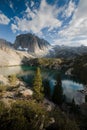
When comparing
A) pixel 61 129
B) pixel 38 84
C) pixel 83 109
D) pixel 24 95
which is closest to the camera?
pixel 61 129

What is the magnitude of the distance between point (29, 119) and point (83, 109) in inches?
1192

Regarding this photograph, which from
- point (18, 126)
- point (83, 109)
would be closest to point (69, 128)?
point (18, 126)

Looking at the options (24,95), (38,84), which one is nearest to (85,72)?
(38,84)

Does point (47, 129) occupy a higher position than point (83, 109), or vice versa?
point (47, 129)

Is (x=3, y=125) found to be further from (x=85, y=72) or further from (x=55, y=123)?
(x=85, y=72)

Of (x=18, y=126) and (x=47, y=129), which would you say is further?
(x=47, y=129)

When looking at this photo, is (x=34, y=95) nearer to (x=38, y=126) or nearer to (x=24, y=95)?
(x=24, y=95)

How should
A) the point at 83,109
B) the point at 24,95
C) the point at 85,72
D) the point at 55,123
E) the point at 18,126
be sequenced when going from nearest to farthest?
1. the point at 18,126
2. the point at 55,123
3. the point at 24,95
4. the point at 83,109
5. the point at 85,72

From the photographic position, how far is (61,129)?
19500mm

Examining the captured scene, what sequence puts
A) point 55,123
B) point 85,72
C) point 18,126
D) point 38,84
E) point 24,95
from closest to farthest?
point 18,126
point 55,123
point 24,95
point 38,84
point 85,72

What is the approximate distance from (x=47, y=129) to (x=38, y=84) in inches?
1227

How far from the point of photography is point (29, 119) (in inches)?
781

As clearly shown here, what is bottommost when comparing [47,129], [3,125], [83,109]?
[83,109]

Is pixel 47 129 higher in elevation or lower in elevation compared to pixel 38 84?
lower
